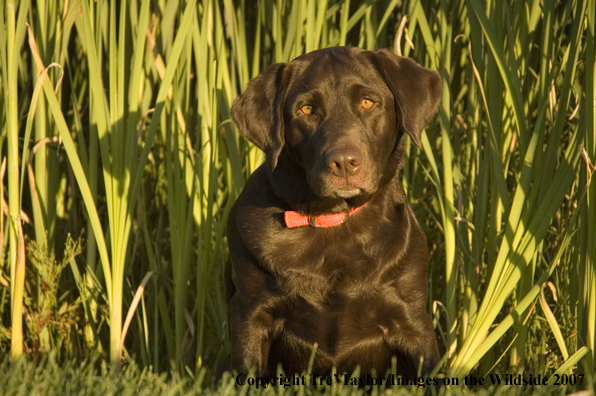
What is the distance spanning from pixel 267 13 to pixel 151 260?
1.20m

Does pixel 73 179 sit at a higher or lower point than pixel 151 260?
higher

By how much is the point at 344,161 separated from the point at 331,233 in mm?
375

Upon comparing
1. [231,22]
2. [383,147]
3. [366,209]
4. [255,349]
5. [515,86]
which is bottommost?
[255,349]

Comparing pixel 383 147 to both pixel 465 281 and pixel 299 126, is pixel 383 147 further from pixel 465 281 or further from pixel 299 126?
pixel 465 281

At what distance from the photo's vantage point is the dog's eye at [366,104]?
255 cm

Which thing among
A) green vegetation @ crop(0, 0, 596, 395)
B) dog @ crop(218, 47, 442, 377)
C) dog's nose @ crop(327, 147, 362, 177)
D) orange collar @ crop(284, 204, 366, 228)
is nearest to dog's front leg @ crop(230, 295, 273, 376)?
dog @ crop(218, 47, 442, 377)

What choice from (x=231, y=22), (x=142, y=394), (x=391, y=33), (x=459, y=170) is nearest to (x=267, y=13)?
(x=231, y=22)

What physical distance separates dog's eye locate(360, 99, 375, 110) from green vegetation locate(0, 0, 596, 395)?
1.41ft

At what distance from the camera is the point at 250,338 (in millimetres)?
2553

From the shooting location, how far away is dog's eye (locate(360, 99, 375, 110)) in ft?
8.36

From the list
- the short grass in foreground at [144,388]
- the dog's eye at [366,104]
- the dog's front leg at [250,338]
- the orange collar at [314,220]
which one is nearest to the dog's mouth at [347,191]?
the orange collar at [314,220]

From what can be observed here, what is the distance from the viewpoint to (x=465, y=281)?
10.1 feet

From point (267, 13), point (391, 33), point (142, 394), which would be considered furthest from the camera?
point (391, 33)

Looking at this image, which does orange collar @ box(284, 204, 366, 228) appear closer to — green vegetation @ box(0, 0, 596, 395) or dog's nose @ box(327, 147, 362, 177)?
dog's nose @ box(327, 147, 362, 177)
